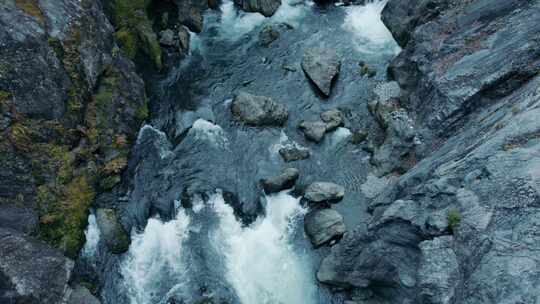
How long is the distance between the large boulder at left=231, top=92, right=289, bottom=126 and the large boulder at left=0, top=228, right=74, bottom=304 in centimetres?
1064

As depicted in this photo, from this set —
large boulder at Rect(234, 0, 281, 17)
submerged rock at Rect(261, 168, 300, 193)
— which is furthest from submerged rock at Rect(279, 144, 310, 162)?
large boulder at Rect(234, 0, 281, 17)

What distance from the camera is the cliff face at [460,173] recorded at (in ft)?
37.0

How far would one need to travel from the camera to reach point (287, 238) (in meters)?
19.3

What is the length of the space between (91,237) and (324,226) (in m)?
9.58

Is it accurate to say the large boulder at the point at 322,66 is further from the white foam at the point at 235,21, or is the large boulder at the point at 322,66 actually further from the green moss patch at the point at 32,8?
the green moss patch at the point at 32,8

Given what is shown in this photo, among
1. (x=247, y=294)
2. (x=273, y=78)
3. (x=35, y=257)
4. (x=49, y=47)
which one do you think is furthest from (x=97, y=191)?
(x=273, y=78)

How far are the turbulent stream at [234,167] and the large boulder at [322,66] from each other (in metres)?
0.50

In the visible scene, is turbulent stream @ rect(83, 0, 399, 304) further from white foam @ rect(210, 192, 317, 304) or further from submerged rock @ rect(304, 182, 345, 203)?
submerged rock @ rect(304, 182, 345, 203)

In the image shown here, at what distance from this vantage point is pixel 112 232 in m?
18.2

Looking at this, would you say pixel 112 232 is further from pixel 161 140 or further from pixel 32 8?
pixel 32 8

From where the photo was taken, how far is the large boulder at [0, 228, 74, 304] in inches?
554

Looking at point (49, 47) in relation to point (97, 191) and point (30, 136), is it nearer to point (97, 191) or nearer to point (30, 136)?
point (30, 136)

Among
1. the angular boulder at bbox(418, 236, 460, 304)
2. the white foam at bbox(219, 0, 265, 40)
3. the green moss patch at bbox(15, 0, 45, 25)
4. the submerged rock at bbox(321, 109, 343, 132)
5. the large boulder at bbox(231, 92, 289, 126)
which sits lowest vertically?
the large boulder at bbox(231, 92, 289, 126)

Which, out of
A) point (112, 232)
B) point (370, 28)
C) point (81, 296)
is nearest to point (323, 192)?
point (112, 232)
